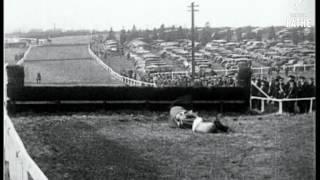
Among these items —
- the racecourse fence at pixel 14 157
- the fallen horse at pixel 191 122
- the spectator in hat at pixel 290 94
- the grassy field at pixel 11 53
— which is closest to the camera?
the racecourse fence at pixel 14 157

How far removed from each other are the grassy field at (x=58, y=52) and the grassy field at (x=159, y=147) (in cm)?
27

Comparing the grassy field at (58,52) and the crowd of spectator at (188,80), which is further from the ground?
the grassy field at (58,52)

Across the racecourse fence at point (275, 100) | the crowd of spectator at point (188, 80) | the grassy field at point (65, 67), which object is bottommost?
the racecourse fence at point (275, 100)

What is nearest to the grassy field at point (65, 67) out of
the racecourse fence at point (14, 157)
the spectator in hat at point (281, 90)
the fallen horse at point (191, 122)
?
the racecourse fence at point (14, 157)

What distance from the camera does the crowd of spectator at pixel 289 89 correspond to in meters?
2.18

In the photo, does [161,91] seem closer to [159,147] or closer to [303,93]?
[159,147]

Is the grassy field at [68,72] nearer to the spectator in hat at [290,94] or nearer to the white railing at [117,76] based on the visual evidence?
the white railing at [117,76]

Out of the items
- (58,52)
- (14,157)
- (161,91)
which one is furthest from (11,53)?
(161,91)

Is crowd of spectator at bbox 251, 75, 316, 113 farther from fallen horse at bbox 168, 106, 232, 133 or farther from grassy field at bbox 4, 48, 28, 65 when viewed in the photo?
grassy field at bbox 4, 48, 28, 65

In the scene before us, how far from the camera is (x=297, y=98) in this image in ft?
7.43

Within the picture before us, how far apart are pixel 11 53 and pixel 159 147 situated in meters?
0.81

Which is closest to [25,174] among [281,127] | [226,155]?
[226,155]

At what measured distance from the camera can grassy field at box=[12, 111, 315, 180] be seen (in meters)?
2.01

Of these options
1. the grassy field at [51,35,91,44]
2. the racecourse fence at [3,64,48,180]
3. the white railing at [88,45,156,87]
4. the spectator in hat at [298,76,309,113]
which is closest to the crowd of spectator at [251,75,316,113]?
the spectator in hat at [298,76,309,113]
